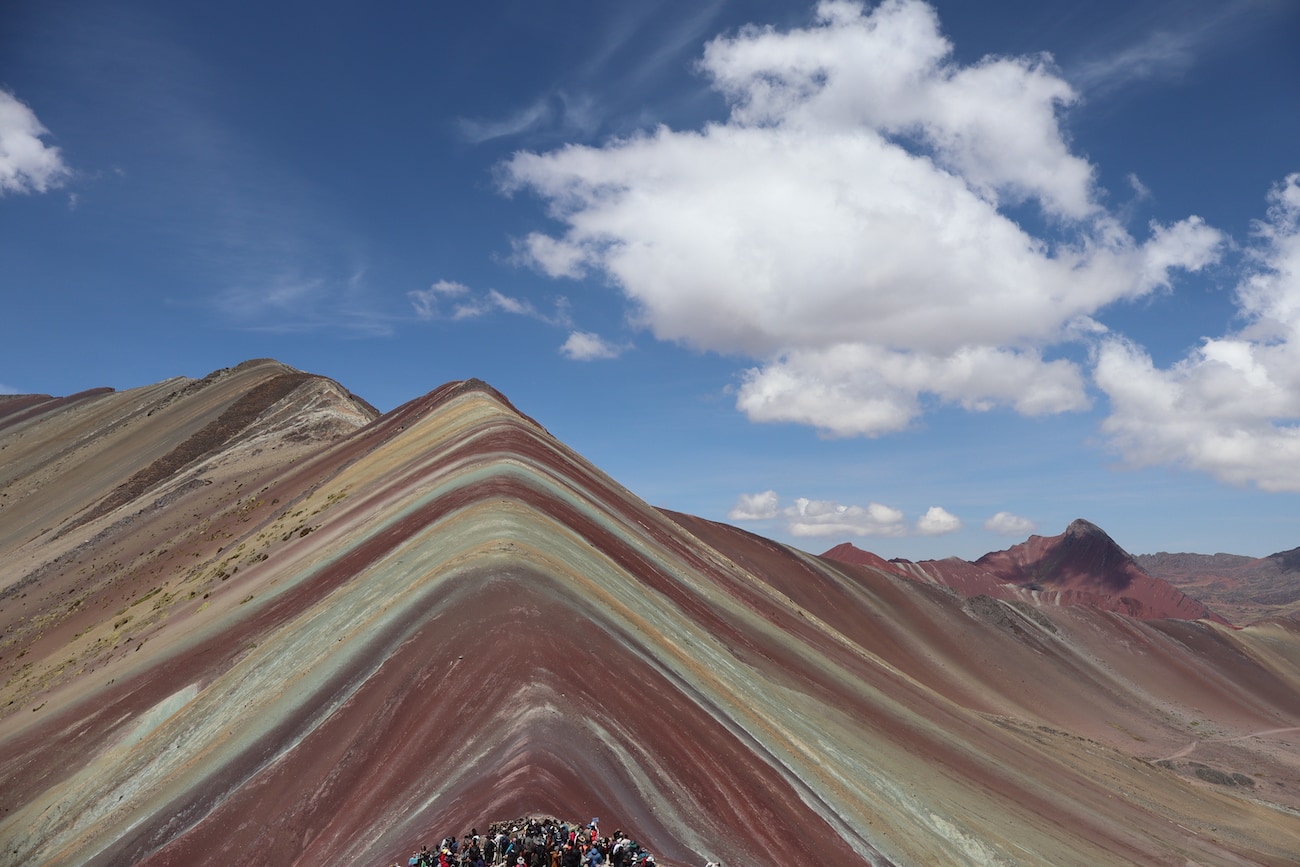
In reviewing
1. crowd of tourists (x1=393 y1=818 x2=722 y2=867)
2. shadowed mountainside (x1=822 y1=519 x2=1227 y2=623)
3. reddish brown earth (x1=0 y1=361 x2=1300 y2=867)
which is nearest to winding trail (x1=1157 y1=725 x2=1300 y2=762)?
reddish brown earth (x1=0 y1=361 x2=1300 y2=867)

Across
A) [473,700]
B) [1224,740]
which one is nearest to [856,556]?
[1224,740]

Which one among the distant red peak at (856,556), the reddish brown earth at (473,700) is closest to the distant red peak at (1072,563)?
the distant red peak at (856,556)

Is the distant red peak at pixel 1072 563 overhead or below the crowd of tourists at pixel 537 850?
overhead

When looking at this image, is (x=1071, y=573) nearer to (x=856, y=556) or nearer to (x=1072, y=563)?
(x=1072, y=563)

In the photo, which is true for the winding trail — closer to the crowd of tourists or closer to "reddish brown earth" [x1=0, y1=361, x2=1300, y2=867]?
"reddish brown earth" [x1=0, y1=361, x2=1300, y2=867]

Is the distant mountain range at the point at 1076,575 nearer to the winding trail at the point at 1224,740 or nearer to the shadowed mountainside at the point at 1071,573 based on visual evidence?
the shadowed mountainside at the point at 1071,573
